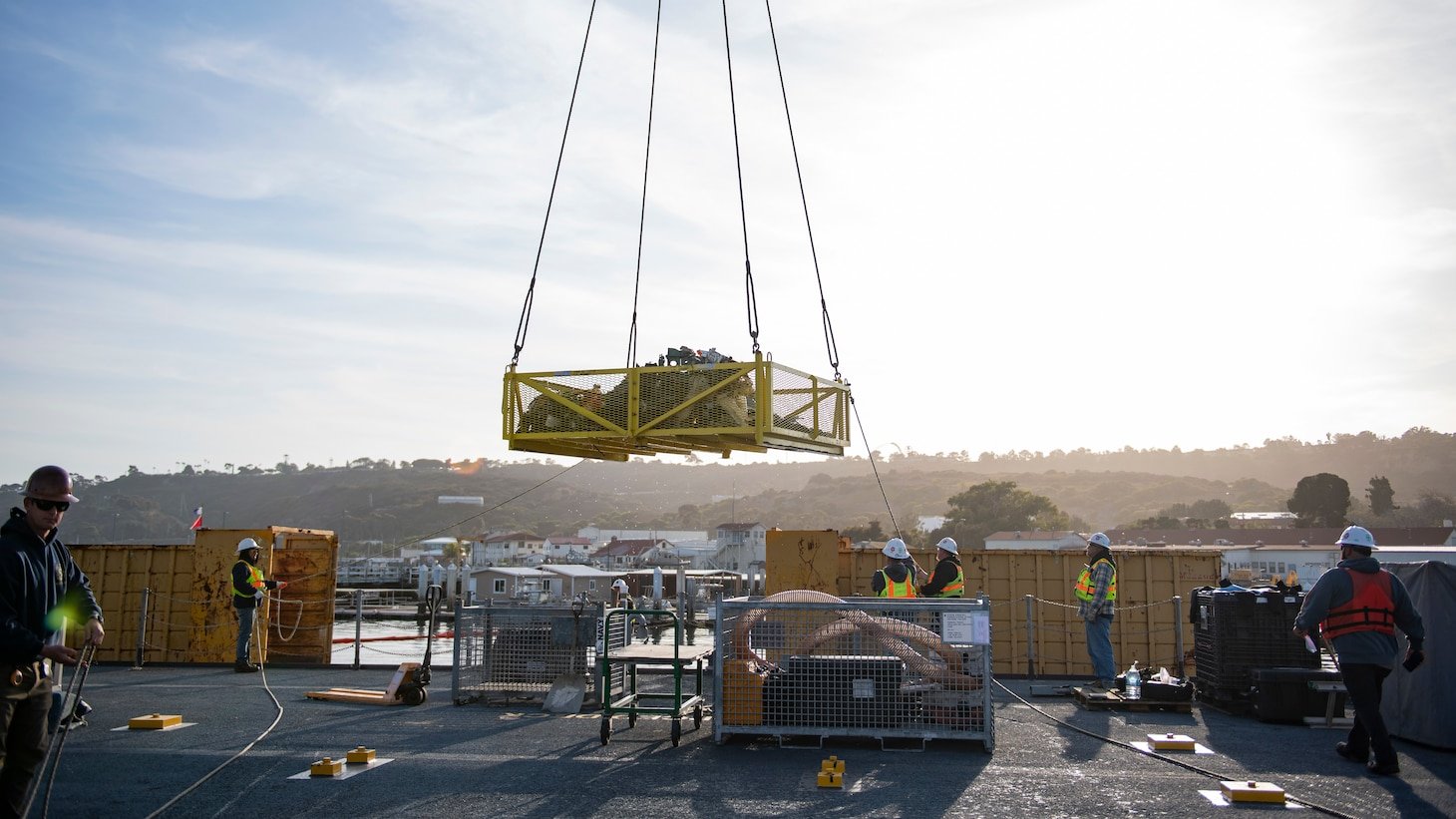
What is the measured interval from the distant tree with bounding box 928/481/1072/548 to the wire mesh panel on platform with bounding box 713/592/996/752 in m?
125

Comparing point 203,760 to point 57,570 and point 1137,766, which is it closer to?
point 57,570

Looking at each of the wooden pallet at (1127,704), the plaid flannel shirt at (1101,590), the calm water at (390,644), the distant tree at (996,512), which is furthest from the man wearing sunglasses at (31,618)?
the distant tree at (996,512)

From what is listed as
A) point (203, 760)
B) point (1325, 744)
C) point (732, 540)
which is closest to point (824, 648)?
point (1325, 744)

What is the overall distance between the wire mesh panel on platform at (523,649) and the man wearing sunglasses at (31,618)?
7.30 meters

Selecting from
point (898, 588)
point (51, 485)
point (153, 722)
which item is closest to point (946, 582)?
point (898, 588)

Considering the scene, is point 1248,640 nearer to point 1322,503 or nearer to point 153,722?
point 153,722

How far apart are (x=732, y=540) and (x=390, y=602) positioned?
38891 millimetres

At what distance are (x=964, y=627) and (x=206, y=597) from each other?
1444 cm

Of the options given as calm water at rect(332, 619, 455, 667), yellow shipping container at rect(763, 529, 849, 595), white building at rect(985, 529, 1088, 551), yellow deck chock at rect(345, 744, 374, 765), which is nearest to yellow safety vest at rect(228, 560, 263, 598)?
yellow deck chock at rect(345, 744, 374, 765)

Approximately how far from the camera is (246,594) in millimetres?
16484

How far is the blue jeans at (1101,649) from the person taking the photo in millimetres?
14180

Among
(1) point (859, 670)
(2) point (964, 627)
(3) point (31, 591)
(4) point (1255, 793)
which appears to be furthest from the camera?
(1) point (859, 670)

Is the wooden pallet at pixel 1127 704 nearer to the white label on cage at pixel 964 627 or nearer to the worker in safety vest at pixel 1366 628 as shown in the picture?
the worker in safety vest at pixel 1366 628

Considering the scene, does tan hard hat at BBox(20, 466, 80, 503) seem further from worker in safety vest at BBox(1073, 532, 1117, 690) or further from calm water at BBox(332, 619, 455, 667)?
calm water at BBox(332, 619, 455, 667)
